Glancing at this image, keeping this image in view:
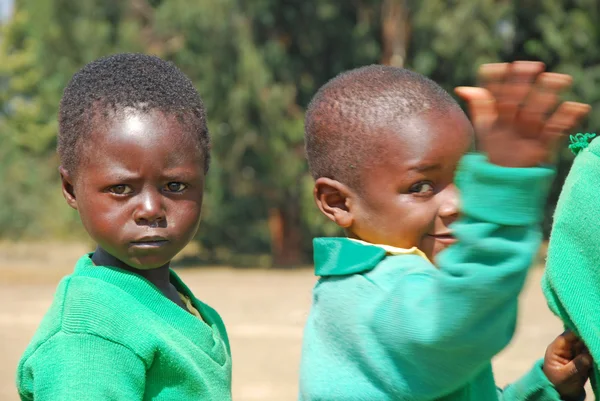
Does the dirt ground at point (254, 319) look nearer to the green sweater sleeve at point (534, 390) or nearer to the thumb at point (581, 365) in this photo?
the green sweater sleeve at point (534, 390)

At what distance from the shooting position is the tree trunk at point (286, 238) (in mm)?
17484

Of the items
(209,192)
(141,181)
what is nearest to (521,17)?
(209,192)

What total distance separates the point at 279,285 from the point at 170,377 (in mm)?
11543

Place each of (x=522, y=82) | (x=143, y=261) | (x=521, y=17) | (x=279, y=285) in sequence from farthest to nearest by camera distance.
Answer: (x=521, y=17) → (x=279, y=285) → (x=143, y=261) → (x=522, y=82)

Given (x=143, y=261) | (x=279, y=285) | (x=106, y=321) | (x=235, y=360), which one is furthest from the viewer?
(x=279, y=285)

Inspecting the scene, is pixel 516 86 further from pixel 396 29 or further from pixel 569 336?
pixel 396 29

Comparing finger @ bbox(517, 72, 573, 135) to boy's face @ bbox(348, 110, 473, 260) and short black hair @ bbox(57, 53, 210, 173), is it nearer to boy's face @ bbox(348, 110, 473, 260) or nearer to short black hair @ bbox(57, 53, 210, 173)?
boy's face @ bbox(348, 110, 473, 260)

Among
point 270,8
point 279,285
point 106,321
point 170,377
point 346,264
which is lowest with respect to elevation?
point 279,285

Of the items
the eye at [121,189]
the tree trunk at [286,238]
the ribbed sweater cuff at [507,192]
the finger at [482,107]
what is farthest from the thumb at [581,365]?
the tree trunk at [286,238]

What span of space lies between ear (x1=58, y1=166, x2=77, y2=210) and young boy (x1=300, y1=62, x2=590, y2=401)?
2.04 ft

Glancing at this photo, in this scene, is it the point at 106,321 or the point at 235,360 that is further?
the point at 235,360

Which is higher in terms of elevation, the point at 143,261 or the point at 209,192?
the point at 143,261

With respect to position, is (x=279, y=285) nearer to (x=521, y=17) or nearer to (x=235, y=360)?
(x=235, y=360)

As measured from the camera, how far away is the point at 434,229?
6.33 ft
